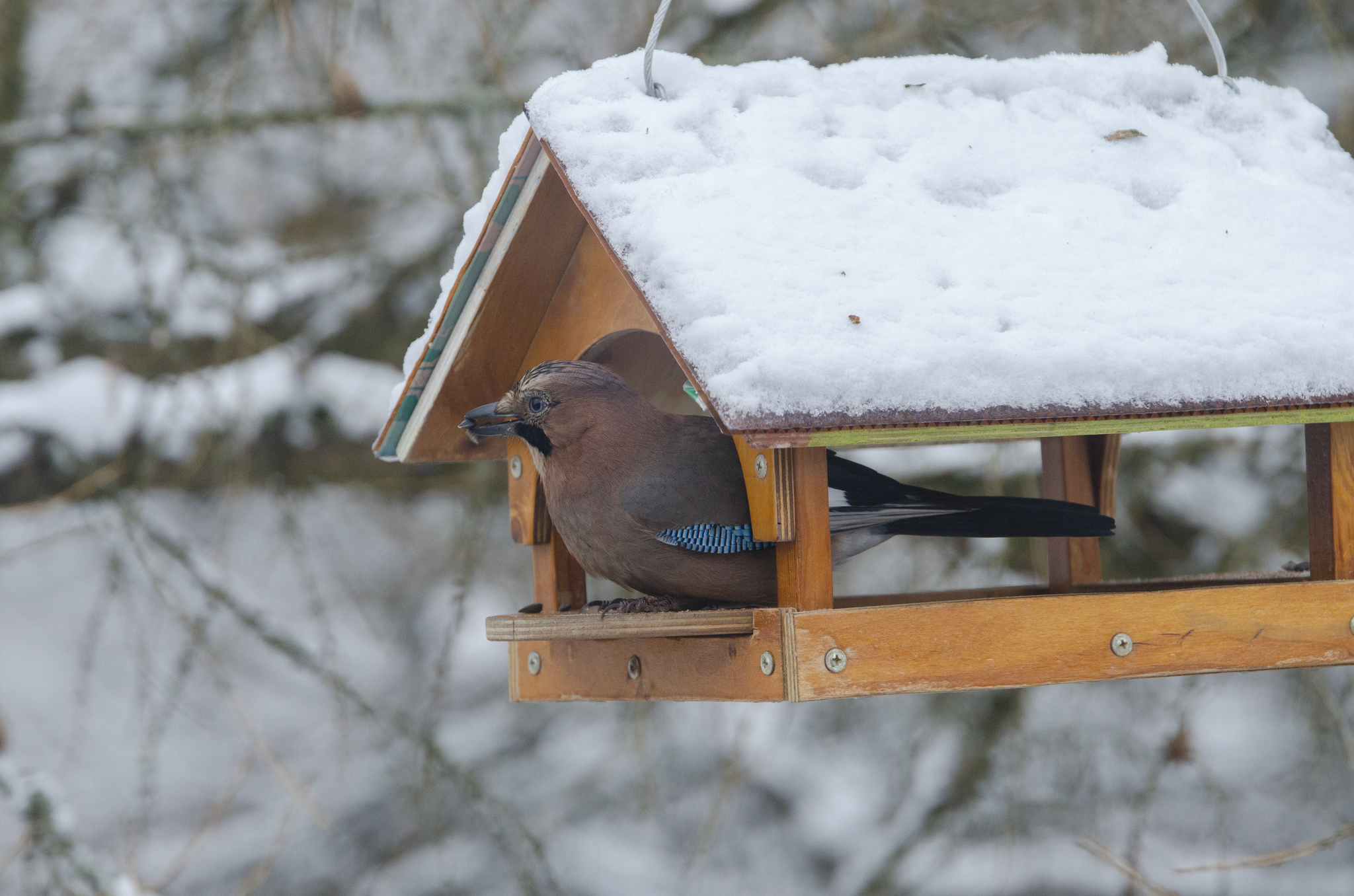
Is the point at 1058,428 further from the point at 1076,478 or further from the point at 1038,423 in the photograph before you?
the point at 1076,478

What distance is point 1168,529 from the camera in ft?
16.4

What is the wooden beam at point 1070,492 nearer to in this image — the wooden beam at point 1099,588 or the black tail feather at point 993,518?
the wooden beam at point 1099,588

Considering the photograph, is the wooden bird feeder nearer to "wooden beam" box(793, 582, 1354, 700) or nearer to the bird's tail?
"wooden beam" box(793, 582, 1354, 700)

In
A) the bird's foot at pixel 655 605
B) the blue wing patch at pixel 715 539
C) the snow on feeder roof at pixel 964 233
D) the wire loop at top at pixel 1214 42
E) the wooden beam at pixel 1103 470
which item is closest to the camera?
the snow on feeder roof at pixel 964 233

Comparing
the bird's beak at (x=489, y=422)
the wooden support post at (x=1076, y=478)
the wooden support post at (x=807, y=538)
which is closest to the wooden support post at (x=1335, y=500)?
the wooden support post at (x=1076, y=478)

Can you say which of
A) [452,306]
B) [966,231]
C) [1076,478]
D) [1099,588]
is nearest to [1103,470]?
[1076,478]

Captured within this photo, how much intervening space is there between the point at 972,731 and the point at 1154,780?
0.89m

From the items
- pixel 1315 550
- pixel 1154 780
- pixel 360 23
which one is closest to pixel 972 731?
pixel 1154 780

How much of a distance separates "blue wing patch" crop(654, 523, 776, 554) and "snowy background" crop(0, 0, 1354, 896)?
135cm

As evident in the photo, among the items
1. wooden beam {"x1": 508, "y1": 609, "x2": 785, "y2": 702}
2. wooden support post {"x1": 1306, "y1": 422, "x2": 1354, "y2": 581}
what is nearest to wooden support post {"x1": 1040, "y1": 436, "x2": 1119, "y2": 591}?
wooden support post {"x1": 1306, "y1": 422, "x2": 1354, "y2": 581}

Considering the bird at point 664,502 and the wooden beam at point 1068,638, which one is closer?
the wooden beam at point 1068,638

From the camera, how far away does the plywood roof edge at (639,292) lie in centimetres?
200

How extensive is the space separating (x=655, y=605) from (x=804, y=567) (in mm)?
496

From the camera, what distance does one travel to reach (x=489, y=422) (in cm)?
267
